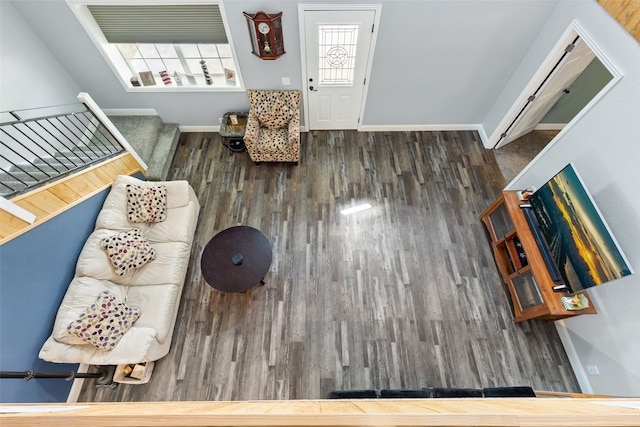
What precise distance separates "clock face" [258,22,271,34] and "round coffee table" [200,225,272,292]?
7.53 feet

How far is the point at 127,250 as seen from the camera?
2.99 metres

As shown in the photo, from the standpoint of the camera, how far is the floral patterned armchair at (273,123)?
4.06 m

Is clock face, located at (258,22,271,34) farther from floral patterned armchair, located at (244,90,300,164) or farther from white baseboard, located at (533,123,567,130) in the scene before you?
white baseboard, located at (533,123,567,130)

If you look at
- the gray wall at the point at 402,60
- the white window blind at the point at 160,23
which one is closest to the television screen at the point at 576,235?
the gray wall at the point at 402,60

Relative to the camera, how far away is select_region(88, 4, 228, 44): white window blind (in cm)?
337

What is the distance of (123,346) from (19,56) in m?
3.49

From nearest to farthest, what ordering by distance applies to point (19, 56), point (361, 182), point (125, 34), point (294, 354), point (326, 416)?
1. point (326, 416)
2. point (294, 354)
3. point (19, 56)
4. point (125, 34)
5. point (361, 182)

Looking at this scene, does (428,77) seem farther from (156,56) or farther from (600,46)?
(156,56)

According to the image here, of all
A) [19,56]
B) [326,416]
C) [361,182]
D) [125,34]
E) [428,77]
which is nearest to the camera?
[326,416]

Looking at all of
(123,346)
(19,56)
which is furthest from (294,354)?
(19,56)

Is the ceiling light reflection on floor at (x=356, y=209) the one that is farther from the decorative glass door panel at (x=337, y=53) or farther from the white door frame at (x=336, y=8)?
the decorative glass door panel at (x=337, y=53)

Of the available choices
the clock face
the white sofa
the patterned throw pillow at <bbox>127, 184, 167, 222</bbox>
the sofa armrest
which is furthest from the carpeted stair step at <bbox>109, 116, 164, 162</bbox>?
the sofa armrest

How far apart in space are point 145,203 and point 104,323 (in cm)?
133

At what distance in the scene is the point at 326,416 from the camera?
2.34 feet
